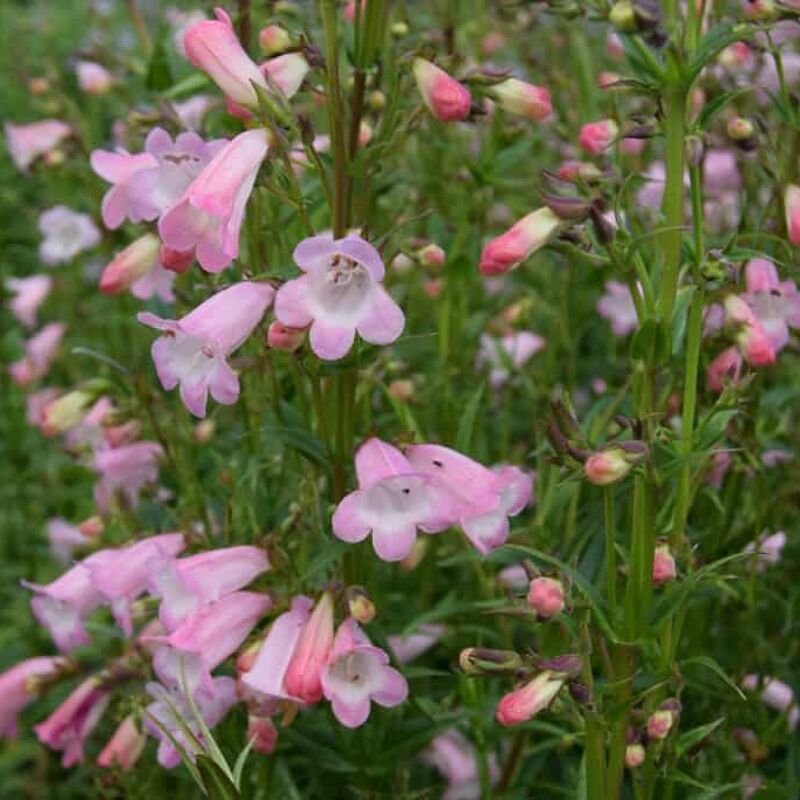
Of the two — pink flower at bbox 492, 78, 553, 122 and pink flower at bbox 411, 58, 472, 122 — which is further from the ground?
pink flower at bbox 411, 58, 472, 122

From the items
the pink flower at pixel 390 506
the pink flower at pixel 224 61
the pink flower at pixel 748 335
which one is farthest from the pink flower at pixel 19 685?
the pink flower at pixel 748 335

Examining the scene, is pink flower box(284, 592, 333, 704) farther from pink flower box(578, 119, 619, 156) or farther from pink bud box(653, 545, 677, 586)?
pink flower box(578, 119, 619, 156)

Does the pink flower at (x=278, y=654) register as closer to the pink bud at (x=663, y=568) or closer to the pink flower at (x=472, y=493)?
the pink flower at (x=472, y=493)

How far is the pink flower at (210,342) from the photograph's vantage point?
1.66 meters

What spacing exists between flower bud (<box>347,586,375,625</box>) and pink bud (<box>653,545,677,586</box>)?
37 cm

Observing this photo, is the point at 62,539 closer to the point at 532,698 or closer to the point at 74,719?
the point at 74,719

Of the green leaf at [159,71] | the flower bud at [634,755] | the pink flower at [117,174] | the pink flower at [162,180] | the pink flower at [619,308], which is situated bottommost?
the pink flower at [619,308]

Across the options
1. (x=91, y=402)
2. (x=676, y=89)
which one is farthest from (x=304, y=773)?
(x=676, y=89)

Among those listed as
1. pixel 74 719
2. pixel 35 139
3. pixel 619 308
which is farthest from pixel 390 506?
pixel 35 139

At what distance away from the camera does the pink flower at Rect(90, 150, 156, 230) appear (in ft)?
6.29

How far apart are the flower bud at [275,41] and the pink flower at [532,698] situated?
0.85 metres

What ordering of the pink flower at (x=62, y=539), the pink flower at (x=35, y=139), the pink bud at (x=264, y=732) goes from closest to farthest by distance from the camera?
the pink bud at (x=264, y=732), the pink flower at (x=62, y=539), the pink flower at (x=35, y=139)

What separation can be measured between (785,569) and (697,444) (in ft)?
2.79

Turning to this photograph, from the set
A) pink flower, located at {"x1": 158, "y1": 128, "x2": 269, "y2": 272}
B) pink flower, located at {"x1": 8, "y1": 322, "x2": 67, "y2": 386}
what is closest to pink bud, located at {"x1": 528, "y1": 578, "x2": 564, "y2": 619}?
pink flower, located at {"x1": 158, "y1": 128, "x2": 269, "y2": 272}
